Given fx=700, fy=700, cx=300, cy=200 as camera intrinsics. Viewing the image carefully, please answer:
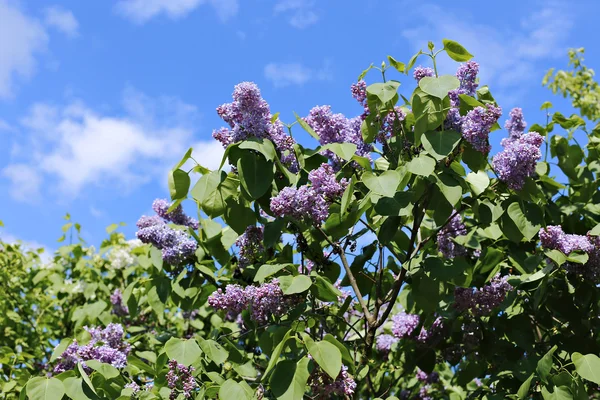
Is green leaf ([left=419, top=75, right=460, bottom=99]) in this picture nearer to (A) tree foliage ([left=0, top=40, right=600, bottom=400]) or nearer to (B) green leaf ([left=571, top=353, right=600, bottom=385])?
(A) tree foliage ([left=0, top=40, right=600, bottom=400])

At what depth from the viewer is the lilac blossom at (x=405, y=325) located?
3584 mm

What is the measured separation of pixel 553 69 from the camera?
10.6 m

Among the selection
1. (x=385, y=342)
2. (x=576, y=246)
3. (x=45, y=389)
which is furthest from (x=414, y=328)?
(x=45, y=389)

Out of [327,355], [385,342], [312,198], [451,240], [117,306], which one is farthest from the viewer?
[117,306]

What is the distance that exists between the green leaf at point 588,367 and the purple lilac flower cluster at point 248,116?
1323 mm

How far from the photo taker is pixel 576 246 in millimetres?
2900

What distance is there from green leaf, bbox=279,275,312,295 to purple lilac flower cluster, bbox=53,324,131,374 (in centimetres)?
102

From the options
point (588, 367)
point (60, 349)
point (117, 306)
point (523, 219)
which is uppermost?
point (117, 306)

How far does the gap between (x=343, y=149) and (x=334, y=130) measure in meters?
0.25

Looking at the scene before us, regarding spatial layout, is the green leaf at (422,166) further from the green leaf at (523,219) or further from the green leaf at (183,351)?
the green leaf at (183,351)

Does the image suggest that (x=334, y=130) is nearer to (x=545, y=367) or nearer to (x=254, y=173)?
(x=254, y=173)

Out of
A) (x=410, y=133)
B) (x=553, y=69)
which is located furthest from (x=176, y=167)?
(x=553, y=69)

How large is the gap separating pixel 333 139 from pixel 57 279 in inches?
126

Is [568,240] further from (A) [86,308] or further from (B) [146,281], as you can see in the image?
(A) [86,308]
